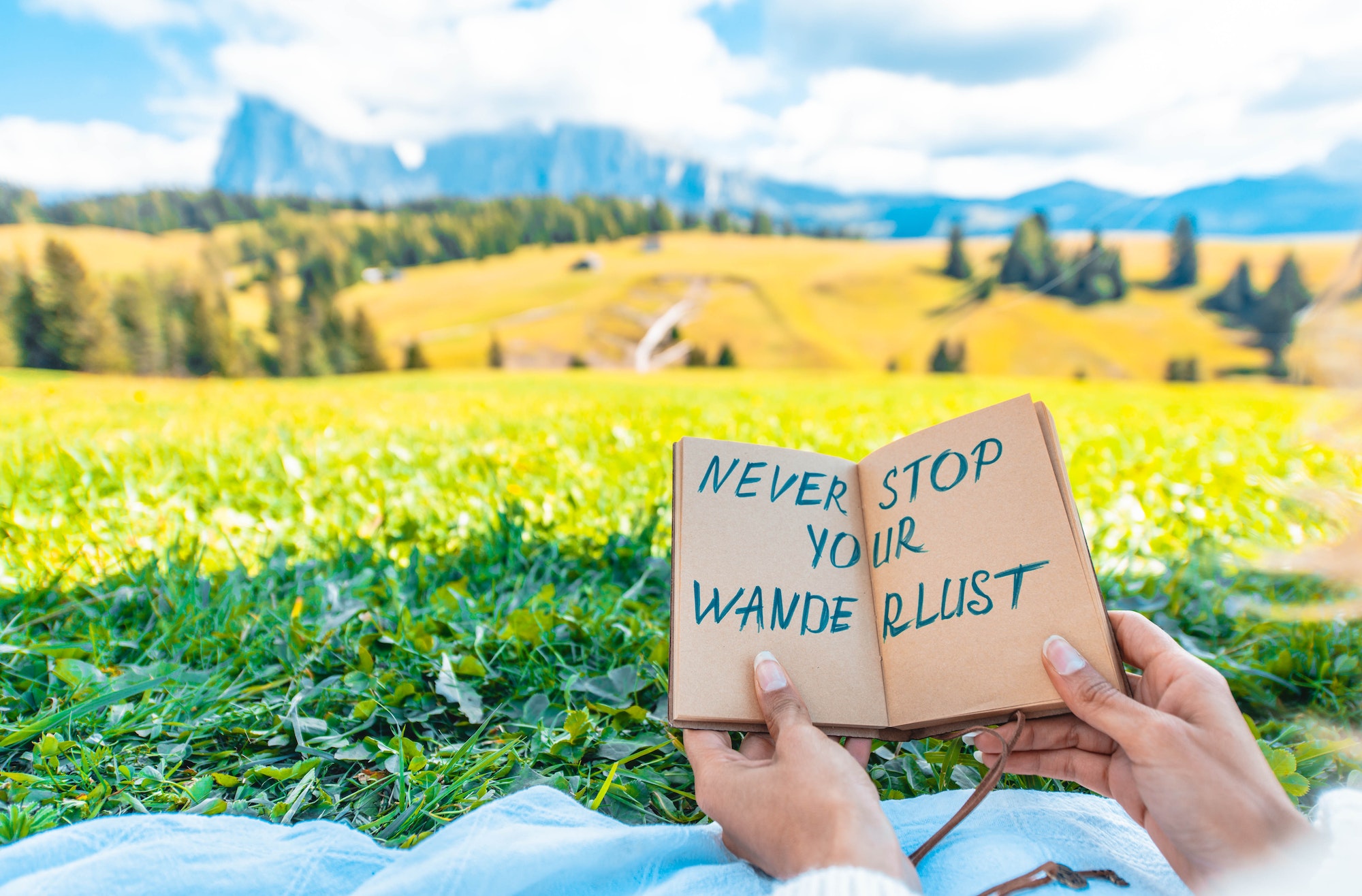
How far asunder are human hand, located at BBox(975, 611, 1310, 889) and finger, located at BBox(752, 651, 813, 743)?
41cm

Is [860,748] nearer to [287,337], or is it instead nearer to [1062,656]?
[1062,656]

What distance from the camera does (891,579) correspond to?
54.2 inches

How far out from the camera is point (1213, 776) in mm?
958

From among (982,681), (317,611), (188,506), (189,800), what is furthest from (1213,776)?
(188,506)

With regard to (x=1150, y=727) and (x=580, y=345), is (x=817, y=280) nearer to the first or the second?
(x=580, y=345)

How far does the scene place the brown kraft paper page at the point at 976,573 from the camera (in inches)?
47.3

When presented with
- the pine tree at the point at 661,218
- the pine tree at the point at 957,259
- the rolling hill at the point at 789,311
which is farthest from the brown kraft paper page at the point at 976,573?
the pine tree at the point at 661,218

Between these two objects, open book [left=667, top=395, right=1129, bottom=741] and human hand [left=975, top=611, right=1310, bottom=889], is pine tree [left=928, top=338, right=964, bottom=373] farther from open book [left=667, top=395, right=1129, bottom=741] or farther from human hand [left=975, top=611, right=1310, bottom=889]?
human hand [left=975, top=611, right=1310, bottom=889]

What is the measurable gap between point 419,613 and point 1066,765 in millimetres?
1645

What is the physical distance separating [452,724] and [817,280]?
35.5m

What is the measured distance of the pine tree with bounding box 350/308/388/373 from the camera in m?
31.1

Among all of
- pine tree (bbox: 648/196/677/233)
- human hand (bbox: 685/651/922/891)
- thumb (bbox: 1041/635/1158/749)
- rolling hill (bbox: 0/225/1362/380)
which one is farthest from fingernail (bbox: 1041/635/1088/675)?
pine tree (bbox: 648/196/677/233)

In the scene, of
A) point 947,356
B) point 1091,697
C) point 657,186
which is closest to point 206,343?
point 947,356

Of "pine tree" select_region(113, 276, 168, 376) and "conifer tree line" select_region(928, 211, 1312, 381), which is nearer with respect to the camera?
"conifer tree line" select_region(928, 211, 1312, 381)
